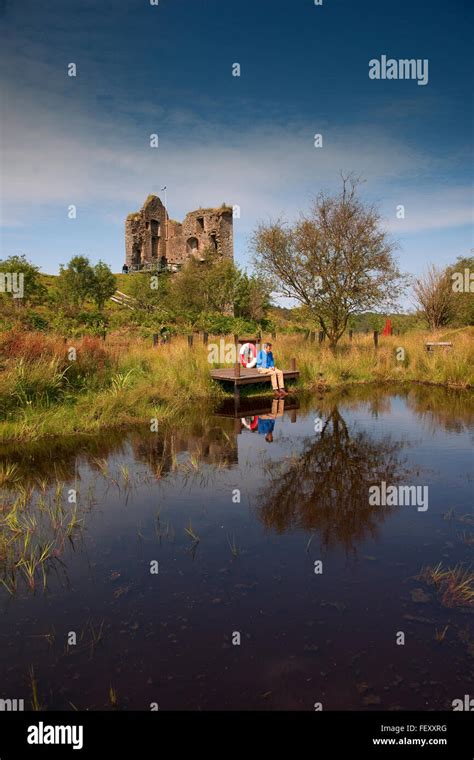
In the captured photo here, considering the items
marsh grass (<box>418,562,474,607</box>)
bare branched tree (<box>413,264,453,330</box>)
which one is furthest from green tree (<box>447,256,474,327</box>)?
marsh grass (<box>418,562,474,607</box>)

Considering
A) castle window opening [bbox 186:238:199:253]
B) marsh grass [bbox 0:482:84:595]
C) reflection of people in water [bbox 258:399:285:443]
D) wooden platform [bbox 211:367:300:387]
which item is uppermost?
castle window opening [bbox 186:238:199:253]

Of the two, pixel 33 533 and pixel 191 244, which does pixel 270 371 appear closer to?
pixel 33 533

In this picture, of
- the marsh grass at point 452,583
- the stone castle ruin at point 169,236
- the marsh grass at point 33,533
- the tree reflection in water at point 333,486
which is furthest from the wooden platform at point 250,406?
the stone castle ruin at point 169,236

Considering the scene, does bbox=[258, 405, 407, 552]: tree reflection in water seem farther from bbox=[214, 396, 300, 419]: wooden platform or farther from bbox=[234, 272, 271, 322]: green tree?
bbox=[234, 272, 271, 322]: green tree

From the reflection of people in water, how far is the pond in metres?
1.31

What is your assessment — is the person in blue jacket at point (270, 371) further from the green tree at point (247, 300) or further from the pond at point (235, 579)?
the green tree at point (247, 300)

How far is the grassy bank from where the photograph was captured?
984cm

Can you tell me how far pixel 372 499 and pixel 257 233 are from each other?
50.4ft

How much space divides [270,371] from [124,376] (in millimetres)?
4265

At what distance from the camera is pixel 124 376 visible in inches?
496

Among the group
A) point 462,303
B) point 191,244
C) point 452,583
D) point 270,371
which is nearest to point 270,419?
point 270,371

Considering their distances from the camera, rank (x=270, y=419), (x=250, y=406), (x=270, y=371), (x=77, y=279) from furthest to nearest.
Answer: (x=77, y=279) → (x=270, y=371) → (x=250, y=406) → (x=270, y=419)

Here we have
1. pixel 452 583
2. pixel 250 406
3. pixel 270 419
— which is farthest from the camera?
pixel 250 406
